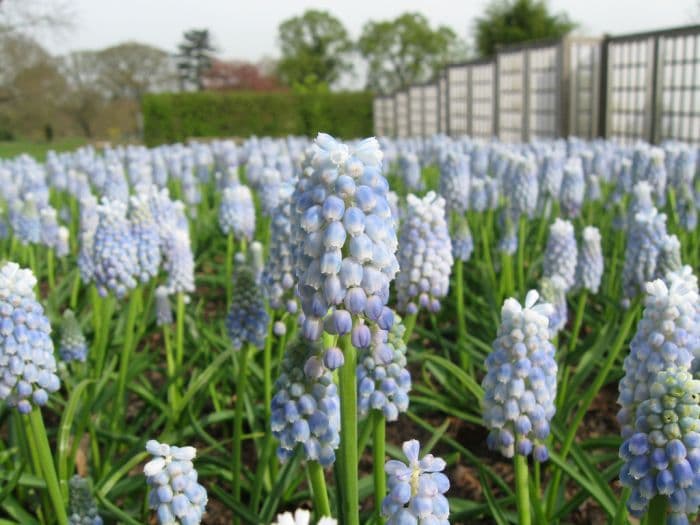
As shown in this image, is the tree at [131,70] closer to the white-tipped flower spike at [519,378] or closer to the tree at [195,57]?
the tree at [195,57]

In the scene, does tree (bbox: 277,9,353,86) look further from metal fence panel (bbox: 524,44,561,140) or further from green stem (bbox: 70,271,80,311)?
green stem (bbox: 70,271,80,311)

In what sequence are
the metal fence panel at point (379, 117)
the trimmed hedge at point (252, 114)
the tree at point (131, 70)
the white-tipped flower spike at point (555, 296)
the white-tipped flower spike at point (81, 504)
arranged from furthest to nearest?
the tree at point (131, 70) < the metal fence panel at point (379, 117) < the trimmed hedge at point (252, 114) < the white-tipped flower spike at point (555, 296) < the white-tipped flower spike at point (81, 504)

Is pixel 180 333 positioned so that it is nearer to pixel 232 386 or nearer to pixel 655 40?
pixel 232 386

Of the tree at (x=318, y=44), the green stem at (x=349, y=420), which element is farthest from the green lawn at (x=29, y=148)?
the tree at (x=318, y=44)

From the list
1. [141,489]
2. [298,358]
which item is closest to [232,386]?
[141,489]

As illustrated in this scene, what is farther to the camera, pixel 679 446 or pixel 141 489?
pixel 141 489

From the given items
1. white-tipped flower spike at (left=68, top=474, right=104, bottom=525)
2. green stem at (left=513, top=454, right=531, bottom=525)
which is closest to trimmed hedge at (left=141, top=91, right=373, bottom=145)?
white-tipped flower spike at (left=68, top=474, right=104, bottom=525)

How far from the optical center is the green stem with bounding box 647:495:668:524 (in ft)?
6.40

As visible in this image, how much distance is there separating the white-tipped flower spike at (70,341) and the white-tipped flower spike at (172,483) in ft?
8.01

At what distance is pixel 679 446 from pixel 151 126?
42.3m

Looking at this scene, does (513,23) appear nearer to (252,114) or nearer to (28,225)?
(252,114)

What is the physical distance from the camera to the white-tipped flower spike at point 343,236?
67.1 inches

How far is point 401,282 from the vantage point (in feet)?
11.5

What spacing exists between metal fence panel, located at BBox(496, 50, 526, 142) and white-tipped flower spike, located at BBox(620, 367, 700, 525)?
83.5 ft
